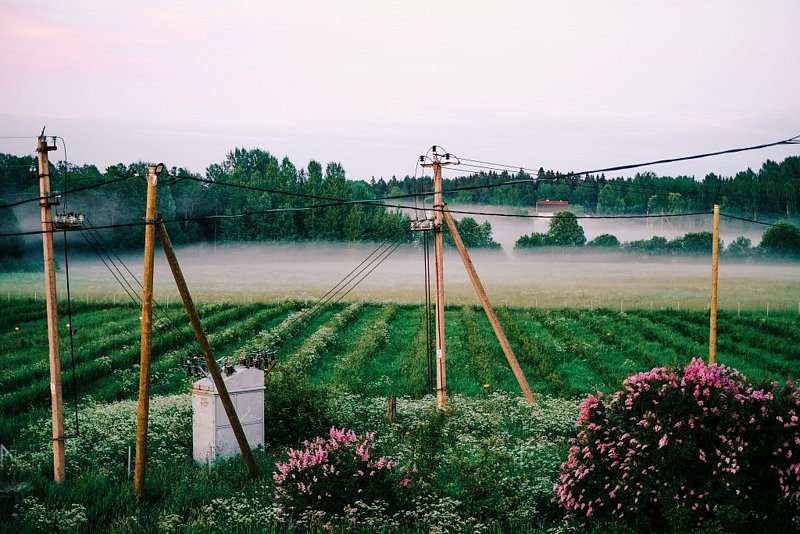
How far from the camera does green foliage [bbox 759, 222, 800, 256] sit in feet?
178

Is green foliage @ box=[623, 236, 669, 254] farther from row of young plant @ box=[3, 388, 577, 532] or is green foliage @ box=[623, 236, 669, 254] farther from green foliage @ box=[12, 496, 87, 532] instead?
green foliage @ box=[12, 496, 87, 532]

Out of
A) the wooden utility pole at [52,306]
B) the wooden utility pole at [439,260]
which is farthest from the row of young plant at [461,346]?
the wooden utility pole at [52,306]

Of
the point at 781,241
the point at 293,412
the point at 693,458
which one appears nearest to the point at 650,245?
the point at 781,241

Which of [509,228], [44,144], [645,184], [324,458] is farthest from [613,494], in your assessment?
[645,184]

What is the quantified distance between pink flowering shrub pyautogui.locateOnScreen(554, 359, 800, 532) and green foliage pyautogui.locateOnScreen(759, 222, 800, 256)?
43421 millimetres

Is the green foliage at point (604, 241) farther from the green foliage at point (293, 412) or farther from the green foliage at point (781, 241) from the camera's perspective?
the green foliage at point (293, 412)

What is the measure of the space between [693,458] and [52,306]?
545 inches

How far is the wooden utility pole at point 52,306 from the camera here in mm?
18109

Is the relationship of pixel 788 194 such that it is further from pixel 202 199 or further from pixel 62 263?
pixel 62 263

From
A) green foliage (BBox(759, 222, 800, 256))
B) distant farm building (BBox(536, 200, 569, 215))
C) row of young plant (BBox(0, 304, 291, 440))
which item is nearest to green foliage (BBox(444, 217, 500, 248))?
distant farm building (BBox(536, 200, 569, 215))

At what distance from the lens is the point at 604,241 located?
5794cm

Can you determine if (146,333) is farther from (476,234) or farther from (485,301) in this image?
(476,234)

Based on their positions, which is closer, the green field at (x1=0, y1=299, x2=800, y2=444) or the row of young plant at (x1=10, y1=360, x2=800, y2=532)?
the row of young plant at (x1=10, y1=360, x2=800, y2=532)

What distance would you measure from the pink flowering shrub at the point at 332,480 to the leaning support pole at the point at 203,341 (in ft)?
8.13
